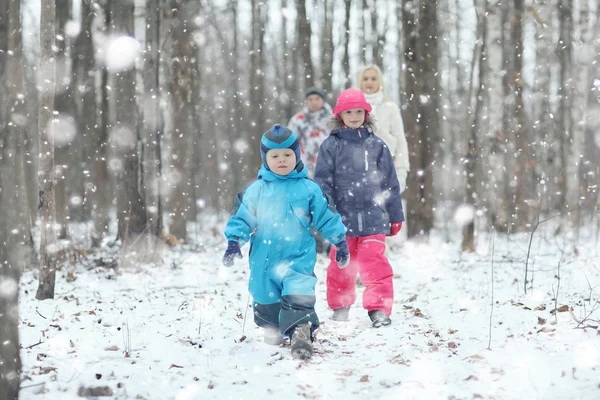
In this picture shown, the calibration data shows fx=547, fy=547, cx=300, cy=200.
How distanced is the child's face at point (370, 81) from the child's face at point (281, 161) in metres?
2.78

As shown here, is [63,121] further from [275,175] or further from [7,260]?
[7,260]

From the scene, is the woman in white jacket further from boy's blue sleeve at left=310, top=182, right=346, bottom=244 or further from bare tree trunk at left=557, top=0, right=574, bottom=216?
bare tree trunk at left=557, top=0, right=574, bottom=216

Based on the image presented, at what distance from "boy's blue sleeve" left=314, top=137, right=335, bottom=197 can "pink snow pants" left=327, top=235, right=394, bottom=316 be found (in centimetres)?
62

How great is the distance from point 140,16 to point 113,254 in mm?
3889

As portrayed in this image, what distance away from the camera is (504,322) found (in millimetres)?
4793

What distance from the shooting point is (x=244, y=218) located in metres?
4.43

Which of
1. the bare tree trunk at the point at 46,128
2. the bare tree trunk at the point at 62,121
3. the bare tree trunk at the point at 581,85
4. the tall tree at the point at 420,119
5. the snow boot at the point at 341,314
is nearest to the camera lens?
the snow boot at the point at 341,314

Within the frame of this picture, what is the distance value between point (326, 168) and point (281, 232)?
1234 mm

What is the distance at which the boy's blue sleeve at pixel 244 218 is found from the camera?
170 inches

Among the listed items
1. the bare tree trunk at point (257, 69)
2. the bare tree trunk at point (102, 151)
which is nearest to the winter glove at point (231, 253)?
the bare tree trunk at point (102, 151)

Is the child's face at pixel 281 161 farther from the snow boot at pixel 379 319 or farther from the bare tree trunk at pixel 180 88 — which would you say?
the bare tree trunk at pixel 180 88

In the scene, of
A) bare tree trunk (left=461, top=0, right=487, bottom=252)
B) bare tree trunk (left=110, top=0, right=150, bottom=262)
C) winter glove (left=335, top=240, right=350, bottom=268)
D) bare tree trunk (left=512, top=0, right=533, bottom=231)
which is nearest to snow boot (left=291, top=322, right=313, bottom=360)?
winter glove (left=335, top=240, right=350, bottom=268)

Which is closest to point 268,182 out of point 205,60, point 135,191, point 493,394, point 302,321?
point 302,321

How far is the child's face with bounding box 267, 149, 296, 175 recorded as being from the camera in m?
4.45
